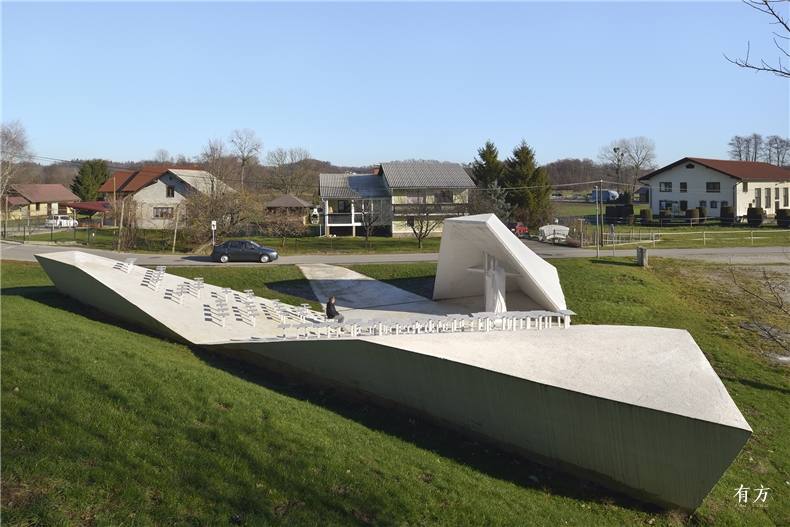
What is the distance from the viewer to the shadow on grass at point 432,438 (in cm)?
1017

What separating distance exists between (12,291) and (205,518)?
1810 cm

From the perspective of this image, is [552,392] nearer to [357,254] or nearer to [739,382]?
[739,382]

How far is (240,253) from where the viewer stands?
31094 millimetres

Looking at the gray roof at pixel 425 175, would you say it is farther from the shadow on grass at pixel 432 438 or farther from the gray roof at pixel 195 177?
the shadow on grass at pixel 432 438

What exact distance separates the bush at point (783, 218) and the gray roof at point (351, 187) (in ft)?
105

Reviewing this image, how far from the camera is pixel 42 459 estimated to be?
7.19m

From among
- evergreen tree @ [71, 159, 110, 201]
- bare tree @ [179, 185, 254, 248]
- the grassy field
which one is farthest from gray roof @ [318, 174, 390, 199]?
evergreen tree @ [71, 159, 110, 201]

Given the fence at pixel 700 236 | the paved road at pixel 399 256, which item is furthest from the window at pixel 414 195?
the paved road at pixel 399 256

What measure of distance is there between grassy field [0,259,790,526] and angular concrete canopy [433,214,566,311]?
5.33 metres

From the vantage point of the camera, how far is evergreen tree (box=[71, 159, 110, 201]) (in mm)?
76375

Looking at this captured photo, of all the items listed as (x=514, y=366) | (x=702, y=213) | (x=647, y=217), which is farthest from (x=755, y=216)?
(x=514, y=366)

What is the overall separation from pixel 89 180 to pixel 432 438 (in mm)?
76684

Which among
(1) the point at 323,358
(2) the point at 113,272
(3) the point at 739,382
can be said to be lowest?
(3) the point at 739,382

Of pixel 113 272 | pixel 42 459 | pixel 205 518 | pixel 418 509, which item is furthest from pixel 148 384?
pixel 113 272
